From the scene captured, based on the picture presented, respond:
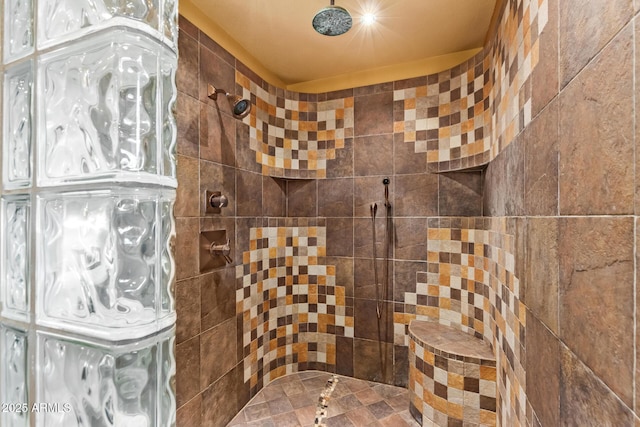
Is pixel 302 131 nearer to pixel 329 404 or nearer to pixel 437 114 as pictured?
pixel 437 114

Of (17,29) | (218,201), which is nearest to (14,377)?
(17,29)

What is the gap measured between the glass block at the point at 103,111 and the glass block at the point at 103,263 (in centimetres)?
3

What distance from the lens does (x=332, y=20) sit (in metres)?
1.70

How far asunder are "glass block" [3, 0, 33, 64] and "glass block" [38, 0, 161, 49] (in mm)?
24

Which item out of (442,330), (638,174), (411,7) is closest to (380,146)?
(411,7)

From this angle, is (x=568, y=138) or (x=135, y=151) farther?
(x=568, y=138)

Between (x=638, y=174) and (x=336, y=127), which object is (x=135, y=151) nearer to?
(x=638, y=174)

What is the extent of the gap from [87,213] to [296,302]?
2.45 metres

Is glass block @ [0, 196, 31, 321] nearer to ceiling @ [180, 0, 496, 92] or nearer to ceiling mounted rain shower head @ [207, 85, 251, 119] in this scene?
ceiling mounted rain shower head @ [207, 85, 251, 119]

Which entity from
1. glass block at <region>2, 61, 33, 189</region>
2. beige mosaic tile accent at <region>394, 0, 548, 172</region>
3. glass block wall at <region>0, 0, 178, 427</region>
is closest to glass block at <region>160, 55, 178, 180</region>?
glass block wall at <region>0, 0, 178, 427</region>

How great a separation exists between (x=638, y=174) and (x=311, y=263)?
232 centimetres

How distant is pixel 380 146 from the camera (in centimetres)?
248

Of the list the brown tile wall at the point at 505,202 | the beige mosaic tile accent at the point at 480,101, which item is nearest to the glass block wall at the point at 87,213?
the brown tile wall at the point at 505,202

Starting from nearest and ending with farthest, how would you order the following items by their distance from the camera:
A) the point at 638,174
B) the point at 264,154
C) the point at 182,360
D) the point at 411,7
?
the point at 638,174, the point at 182,360, the point at 411,7, the point at 264,154
